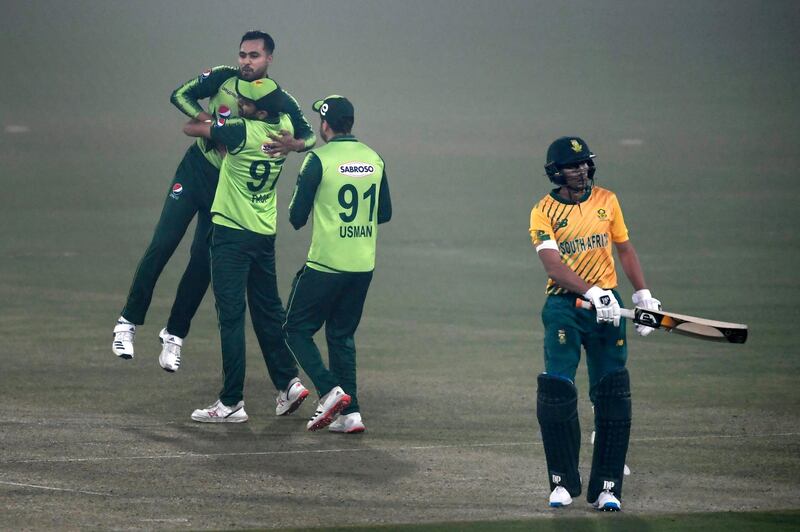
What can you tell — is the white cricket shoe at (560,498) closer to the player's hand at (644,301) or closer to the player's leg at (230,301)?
the player's hand at (644,301)

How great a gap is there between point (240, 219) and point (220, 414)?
46.3 inches

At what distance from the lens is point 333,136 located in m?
8.16

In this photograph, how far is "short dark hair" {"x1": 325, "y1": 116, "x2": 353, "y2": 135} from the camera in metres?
8.09

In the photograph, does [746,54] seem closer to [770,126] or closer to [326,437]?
[770,126]

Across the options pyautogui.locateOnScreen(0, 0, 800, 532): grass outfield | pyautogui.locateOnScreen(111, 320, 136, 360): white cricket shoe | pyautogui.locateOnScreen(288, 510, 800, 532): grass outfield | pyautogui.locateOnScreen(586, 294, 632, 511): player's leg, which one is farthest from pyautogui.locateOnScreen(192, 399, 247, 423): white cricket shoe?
pyautogui.locateOnScreen(586, 294, 632, 511): player's leg

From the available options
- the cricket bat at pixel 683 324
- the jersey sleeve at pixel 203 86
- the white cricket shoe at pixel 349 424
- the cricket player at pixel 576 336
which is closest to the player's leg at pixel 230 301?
the white cricket shoe at pixel 349 424

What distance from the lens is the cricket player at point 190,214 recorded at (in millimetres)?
8922

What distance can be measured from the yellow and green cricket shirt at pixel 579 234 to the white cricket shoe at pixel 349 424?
1.92 m

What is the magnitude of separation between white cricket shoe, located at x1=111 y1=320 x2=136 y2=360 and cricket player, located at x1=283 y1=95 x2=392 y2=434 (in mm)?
1319

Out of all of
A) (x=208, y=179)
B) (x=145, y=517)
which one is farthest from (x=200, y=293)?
(x=145, y=517)

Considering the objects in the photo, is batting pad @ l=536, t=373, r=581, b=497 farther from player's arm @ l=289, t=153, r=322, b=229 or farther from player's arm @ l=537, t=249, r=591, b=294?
player's arm @ l=289, t=153, r=322, b=229

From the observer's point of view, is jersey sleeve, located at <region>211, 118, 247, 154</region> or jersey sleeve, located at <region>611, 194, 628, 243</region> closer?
jersey sleeve, located at <region>611, 194, 628, 243</region>

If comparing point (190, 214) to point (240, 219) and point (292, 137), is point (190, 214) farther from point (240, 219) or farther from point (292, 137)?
point (292, 137)

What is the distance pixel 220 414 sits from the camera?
8414 millimetres
